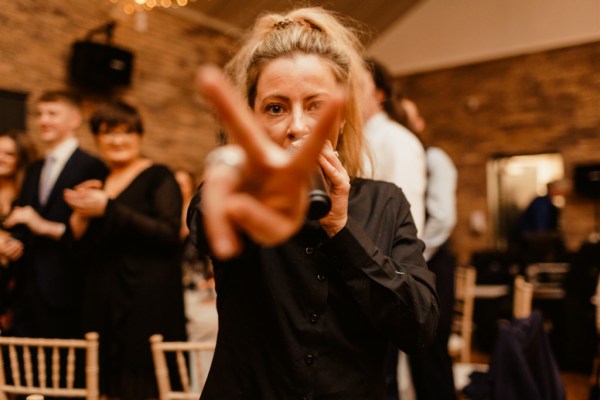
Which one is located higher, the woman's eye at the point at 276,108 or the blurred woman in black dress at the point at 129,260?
the woman's eye at the point at 276,108

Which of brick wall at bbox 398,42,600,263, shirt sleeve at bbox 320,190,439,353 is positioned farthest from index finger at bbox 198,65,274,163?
brick wall at bbox 398,42,600,263

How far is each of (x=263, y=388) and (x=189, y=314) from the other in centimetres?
180

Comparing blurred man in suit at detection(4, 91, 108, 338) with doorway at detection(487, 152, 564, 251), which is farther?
doorway at detection(487, 152, 564, 251)

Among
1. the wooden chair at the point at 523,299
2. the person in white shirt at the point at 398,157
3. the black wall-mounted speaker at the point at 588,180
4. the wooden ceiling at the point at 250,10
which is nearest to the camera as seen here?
the person in white shirt at the point at 398,157

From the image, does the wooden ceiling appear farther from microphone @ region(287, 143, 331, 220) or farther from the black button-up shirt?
microphone @ region(287, 143, 331, 220)

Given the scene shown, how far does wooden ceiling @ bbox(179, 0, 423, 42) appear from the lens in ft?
20.6

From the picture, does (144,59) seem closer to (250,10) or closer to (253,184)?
(250,10)

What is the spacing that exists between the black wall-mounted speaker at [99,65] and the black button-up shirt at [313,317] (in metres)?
4.78

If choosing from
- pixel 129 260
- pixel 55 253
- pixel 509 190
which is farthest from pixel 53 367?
pixel 509 190

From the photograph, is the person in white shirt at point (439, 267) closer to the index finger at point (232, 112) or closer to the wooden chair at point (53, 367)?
the wooden chair at point (53, 367)

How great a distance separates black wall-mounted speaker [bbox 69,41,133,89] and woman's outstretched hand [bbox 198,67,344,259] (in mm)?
5282

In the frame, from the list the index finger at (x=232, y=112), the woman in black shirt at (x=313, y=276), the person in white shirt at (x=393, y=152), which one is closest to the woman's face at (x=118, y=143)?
the person in white shirt at (x=393, y=152)

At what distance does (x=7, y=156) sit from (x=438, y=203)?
225 centimetres

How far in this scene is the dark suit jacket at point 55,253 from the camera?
2.27 m
